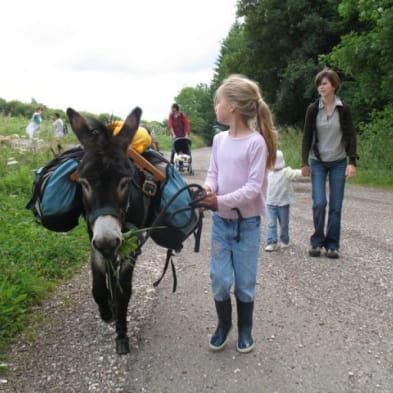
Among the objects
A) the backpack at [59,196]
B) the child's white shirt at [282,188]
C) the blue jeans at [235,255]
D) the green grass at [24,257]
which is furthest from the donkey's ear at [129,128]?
the child's white shirt at [282,188]

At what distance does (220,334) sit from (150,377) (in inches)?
24.2

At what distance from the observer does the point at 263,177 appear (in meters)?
2.97

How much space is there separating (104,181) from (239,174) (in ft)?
2.94

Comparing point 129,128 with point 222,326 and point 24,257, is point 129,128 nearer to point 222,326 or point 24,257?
point 222,326

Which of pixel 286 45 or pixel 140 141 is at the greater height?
pixel 286 45

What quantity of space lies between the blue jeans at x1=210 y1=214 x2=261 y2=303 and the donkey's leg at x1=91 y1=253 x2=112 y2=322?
855 millimetres

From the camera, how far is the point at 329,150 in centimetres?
521

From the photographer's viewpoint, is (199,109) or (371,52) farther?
(199,109)

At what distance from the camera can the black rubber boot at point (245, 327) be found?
10.5 feet

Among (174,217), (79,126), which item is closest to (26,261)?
(174,217)

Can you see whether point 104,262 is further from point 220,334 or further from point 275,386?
point 275,386

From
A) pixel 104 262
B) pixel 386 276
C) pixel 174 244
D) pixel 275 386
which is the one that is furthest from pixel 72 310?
pixel 386 276

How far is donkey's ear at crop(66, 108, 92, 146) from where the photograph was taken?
2.92m

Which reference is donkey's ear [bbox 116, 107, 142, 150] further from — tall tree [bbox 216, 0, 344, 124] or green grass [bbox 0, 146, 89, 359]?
tall tree [bbox 216, 0, 344, 124]
